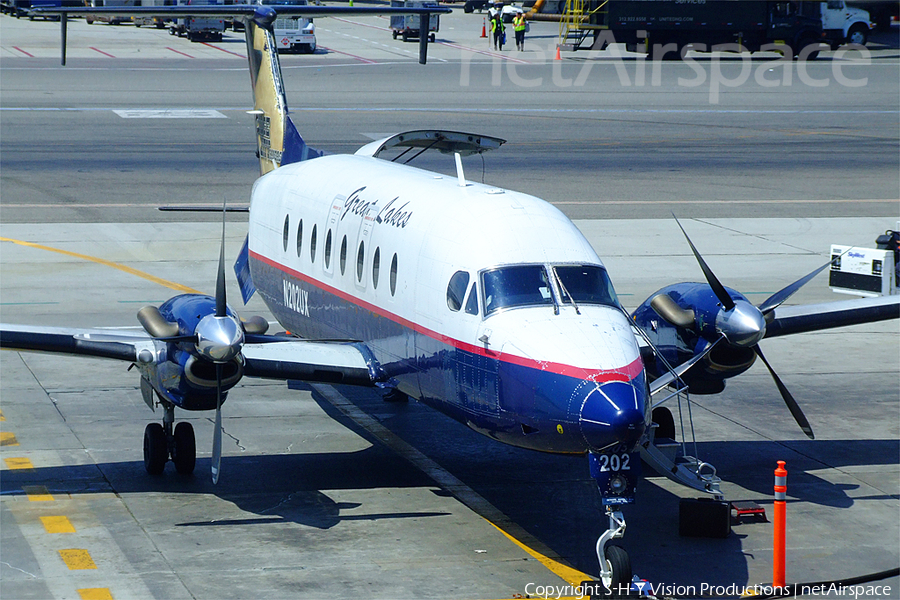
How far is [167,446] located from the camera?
14070 mm

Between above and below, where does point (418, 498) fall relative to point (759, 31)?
below

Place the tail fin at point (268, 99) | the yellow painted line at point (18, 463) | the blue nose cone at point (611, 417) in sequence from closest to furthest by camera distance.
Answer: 1. the blue nose cone at point (611, 417)
2. the yellow painted line at point (18, 463)
3. the tail fin at point (268, 99)

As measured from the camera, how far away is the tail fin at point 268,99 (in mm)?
19125

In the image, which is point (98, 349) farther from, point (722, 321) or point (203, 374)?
point (722, 321)

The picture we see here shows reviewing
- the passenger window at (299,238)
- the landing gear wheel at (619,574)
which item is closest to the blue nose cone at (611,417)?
the landing gear wheel at (619,574)

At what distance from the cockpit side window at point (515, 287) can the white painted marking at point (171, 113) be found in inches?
1457

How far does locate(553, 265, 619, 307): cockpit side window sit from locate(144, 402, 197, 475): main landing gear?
16.7 feet

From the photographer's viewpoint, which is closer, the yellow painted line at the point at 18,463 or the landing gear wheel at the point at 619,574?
the landing gear wheel at the point at 619,574

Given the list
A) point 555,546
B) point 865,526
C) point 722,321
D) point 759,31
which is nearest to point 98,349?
point 555,546

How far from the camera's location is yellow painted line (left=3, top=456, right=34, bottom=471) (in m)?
14.2

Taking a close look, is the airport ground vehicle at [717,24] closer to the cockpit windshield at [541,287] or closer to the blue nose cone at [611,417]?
the cockpit windshield at [541,287]

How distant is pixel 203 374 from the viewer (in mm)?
12836

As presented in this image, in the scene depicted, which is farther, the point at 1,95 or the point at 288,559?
the point at 1,95

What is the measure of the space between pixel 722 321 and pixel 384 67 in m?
53.5
